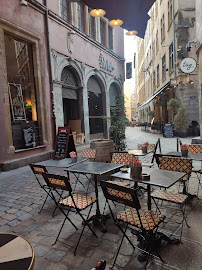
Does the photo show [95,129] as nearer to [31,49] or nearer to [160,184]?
[31,49]

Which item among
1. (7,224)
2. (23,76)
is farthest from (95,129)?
(7,224)

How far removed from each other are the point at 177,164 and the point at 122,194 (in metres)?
1.75

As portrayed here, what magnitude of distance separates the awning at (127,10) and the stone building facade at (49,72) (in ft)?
12.7

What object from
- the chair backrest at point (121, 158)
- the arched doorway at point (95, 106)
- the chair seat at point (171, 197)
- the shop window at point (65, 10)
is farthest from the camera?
the arched doorway at point (95, 106)

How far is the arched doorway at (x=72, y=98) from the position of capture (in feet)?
36.2

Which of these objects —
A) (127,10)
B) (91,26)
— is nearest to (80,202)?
(127,10)

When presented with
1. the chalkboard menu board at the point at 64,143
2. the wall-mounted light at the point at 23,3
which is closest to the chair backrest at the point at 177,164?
the chalkboard menu board at the point at 64,143

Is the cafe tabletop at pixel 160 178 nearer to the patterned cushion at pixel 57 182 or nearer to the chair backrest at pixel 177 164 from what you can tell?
the chair backrest at pixel 177 164

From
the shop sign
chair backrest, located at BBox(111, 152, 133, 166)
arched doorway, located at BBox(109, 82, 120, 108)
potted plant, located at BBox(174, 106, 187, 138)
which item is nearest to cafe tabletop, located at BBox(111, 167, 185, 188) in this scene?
chair backrest, located at BBox(111, 152, 133, 166)

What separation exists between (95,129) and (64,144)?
6907 mm

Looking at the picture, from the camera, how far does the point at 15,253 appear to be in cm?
126

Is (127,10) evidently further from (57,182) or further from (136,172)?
(57,182)

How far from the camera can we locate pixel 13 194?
4.69m

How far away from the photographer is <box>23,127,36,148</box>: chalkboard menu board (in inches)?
319
